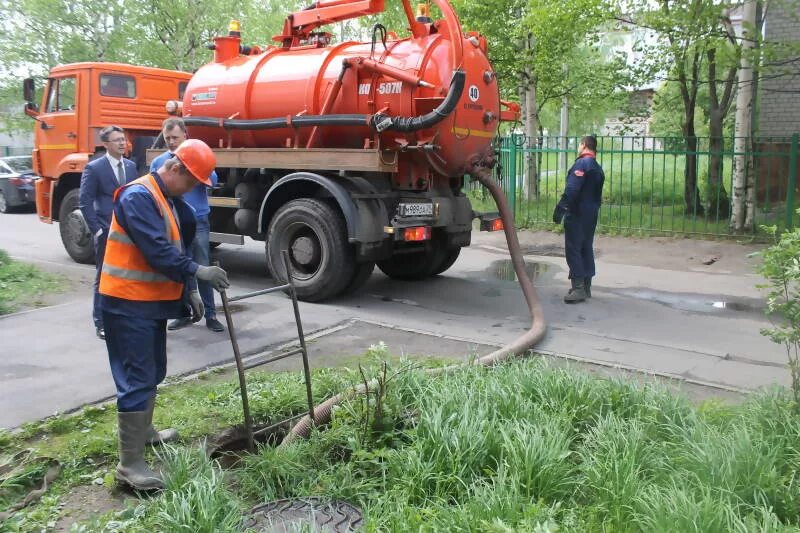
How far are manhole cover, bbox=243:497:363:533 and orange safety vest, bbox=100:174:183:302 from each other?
3.97 ft

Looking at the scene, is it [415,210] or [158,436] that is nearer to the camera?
[158,436]

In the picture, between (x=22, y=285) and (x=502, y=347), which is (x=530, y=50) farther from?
(x=22, y=285)

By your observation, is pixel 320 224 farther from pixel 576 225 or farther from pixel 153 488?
pixel 153 488

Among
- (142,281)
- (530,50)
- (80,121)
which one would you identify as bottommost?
(142,281)

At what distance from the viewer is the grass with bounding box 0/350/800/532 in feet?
9.54

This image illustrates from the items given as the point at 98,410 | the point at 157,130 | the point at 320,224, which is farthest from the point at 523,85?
the point at 98,410

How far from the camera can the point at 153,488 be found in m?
3.41

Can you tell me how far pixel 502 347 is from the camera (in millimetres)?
5887

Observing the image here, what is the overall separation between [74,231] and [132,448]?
7.40 meters

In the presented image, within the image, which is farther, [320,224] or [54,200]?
[54,200]

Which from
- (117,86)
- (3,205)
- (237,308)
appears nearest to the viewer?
(237,308)

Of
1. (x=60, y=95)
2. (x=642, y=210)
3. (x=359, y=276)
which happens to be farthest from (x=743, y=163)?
(x=60, y=95)

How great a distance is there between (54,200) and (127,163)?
481 centimetres

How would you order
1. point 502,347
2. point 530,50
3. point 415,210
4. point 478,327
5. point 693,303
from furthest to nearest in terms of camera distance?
point 530,50
point 693,303
point 415,210
point 478,327
point 502,347
